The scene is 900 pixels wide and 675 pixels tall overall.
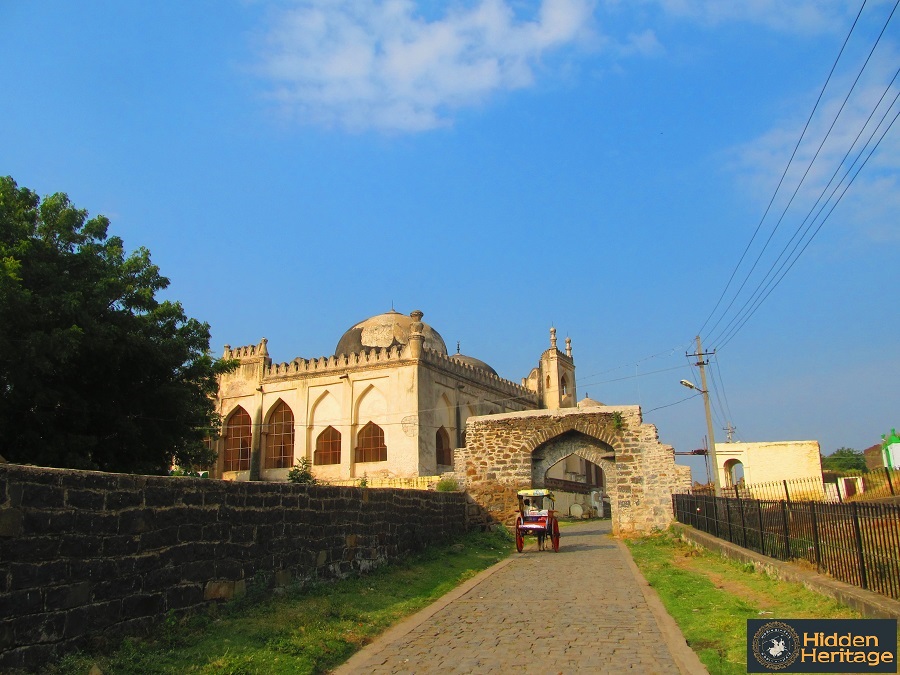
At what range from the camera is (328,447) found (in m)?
30.5

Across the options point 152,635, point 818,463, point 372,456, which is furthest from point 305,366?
point 152,635

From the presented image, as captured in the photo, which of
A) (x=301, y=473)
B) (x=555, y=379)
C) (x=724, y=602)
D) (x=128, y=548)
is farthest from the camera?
(x=555, y=379)

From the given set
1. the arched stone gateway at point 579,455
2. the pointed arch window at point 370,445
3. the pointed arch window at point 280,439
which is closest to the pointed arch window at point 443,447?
the pointed arch window at point 370,445

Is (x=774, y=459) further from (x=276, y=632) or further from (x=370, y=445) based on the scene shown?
(x=276, y=632)

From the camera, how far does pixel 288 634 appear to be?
241 inches

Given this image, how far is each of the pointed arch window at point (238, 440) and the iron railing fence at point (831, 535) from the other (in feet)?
78.6

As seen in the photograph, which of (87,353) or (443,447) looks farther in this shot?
(443,447)

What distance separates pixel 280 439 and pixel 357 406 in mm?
4206

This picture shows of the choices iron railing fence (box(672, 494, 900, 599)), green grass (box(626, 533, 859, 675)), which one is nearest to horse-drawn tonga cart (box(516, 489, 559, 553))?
green grass (box(626, 533, 859, 675))

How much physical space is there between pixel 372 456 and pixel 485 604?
21.2 metres

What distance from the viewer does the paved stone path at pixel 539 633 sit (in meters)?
5.55

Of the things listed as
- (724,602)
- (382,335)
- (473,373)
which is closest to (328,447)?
(382,335)

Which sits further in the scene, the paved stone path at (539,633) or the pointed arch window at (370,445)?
the pointed arch window at (370,445)

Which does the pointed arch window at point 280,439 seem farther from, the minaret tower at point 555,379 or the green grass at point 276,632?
the green grass at point 276,632
